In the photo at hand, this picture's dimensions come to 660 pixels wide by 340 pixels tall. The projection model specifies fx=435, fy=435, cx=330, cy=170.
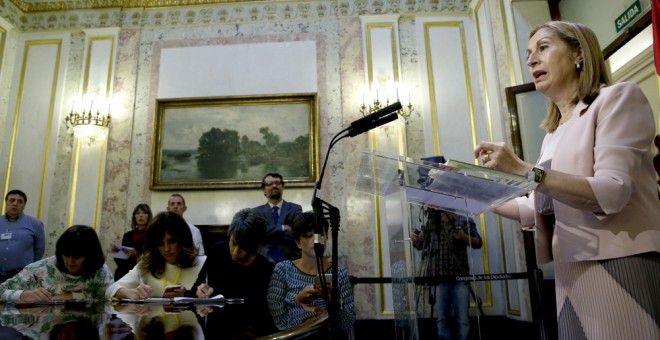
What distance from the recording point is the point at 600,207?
85 cm

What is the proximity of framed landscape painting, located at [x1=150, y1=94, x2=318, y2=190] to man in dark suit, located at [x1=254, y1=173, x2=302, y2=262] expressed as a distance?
464mm

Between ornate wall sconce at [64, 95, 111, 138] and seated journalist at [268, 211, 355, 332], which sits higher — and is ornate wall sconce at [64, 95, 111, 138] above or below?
above

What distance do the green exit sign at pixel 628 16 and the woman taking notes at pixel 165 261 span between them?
11.4 feet

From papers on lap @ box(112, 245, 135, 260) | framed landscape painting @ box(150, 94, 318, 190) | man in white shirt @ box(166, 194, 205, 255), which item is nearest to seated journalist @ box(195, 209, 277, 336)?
man in white shirt @ box(166, 194, 205, 255)

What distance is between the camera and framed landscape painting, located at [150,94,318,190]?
481cm

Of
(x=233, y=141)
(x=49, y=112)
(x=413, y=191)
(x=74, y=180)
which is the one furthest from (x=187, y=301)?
(x=49, y=112)

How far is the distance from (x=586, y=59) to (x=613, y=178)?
353 millimetres

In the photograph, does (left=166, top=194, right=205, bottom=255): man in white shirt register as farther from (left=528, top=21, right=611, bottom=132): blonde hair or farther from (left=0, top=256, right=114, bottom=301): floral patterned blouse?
(left=528, top=21, right=611, bottom=132): blonde hair

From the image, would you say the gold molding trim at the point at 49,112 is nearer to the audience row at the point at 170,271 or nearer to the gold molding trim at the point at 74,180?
the gold molding trim at the point at 74,180

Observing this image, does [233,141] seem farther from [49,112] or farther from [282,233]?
[49,112]

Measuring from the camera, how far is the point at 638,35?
10.1ft

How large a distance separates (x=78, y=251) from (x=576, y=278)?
214cm

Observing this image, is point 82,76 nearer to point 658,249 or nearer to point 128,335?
point 128,335

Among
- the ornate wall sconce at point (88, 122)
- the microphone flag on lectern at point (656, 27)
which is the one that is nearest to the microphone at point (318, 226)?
the microphone flag on lectern at point (656, 27)
